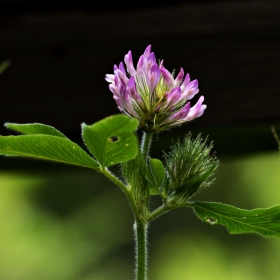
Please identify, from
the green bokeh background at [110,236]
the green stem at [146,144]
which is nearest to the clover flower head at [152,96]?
the green stem at [146,144]

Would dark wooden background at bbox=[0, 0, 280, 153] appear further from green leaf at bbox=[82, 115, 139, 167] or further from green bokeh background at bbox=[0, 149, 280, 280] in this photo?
green bokeh background at bbox=[0, 149, 280, 280]

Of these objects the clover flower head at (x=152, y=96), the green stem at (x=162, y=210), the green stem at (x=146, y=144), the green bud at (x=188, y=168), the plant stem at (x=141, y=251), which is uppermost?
the clover flower head at (x=152, y=96)

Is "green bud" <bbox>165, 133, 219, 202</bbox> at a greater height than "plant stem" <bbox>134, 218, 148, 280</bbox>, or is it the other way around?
"green bud" <bbox>165, 133, 219, 202</bbox>

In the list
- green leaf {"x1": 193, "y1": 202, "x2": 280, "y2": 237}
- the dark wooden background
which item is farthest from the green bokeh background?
green leaf {"x1": 193, "y1": 202, "x2": 280, "y2": 237}

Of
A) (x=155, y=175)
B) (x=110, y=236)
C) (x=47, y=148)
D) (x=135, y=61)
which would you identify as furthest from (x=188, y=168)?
(x=110, y=236)

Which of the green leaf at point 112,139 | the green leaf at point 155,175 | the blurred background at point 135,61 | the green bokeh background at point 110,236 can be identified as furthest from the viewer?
the green bokeh background at point 110,236

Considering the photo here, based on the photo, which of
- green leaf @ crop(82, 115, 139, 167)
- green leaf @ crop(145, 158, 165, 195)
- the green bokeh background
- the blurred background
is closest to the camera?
green leaf @ crop(82, 115, 139, 167)

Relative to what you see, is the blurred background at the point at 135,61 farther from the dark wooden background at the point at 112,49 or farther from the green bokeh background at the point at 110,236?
the green bokeh background at the point at 110,236
